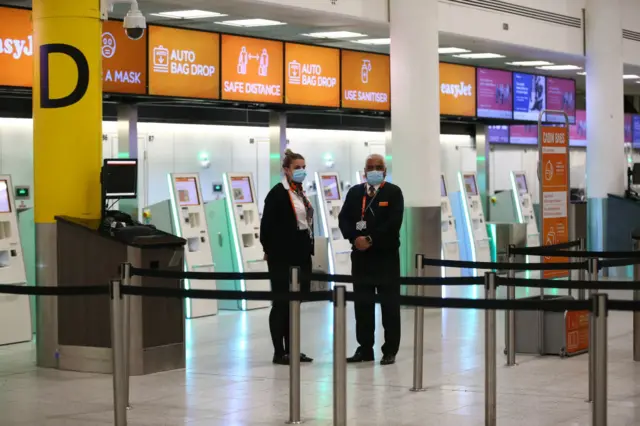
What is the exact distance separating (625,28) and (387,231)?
10165 millimetres

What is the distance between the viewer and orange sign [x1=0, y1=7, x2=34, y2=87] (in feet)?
32.1

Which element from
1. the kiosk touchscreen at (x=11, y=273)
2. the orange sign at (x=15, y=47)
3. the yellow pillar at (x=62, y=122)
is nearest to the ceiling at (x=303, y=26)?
the orange sign at (x=15, y=47)

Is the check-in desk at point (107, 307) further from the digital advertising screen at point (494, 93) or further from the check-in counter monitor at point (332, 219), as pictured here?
the digital advertising screen at point (494, 93)

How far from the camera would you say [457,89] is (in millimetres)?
15141

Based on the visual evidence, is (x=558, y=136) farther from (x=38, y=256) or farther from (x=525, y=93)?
(x=525, y=93)

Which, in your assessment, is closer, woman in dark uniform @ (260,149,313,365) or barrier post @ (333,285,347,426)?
barrier post @ (333,285,347,426)

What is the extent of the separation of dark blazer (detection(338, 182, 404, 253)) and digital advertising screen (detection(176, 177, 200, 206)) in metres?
3.93

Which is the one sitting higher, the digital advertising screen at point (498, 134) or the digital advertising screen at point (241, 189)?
the digital advertising screen at point (498, 134)

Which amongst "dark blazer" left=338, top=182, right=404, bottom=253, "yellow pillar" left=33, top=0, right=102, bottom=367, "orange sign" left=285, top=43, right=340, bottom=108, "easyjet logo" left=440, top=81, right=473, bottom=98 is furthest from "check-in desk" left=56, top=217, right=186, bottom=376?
"easyjet logo" left=440, top=81, right=473, bottom=98

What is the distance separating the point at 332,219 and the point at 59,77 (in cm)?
611

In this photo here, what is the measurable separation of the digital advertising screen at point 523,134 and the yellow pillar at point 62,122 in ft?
41.5

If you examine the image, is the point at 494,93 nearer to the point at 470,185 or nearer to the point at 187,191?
the point at 470,185

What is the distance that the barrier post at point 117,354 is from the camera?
19.0 feet

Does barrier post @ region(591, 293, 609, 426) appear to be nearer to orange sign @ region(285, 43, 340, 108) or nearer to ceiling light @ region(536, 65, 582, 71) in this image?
orange sign @ region(285, 43, 340, 108)
